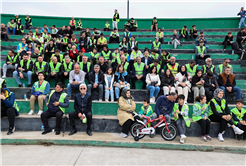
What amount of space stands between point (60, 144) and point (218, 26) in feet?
53.5

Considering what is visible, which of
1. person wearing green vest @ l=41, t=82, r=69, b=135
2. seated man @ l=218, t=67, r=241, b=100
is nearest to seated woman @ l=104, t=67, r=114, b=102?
person wearing green vest @ l=41, t=82, r=69, b=135

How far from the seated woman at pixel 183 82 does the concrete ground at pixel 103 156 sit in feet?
7.09

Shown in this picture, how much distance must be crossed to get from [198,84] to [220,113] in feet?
4.40

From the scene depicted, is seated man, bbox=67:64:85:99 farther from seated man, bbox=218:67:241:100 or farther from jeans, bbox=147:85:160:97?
seated man, bbox=218:67:241:100

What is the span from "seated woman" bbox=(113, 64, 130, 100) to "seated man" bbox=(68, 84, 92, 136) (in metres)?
1.28

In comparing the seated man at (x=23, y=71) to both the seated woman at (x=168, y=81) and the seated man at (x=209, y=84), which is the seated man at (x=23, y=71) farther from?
the seated man at (x=209, y=84)

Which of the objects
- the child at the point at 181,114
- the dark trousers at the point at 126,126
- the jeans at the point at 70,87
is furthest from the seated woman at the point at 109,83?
the child at the point at 181,114

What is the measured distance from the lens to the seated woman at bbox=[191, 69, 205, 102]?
568 centimetres

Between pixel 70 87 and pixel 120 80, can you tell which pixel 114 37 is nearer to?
pixel 120 80

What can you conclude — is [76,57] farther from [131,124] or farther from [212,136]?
[212,136]

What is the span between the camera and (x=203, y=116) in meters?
4.73

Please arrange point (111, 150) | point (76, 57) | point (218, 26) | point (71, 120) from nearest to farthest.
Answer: point (111, 150)
point (71, 120)
point (76, 57)
point (218, 26)

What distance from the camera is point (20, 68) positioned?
6.42 metres

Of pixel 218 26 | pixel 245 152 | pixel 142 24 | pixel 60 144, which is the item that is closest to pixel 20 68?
pixel 60 144
